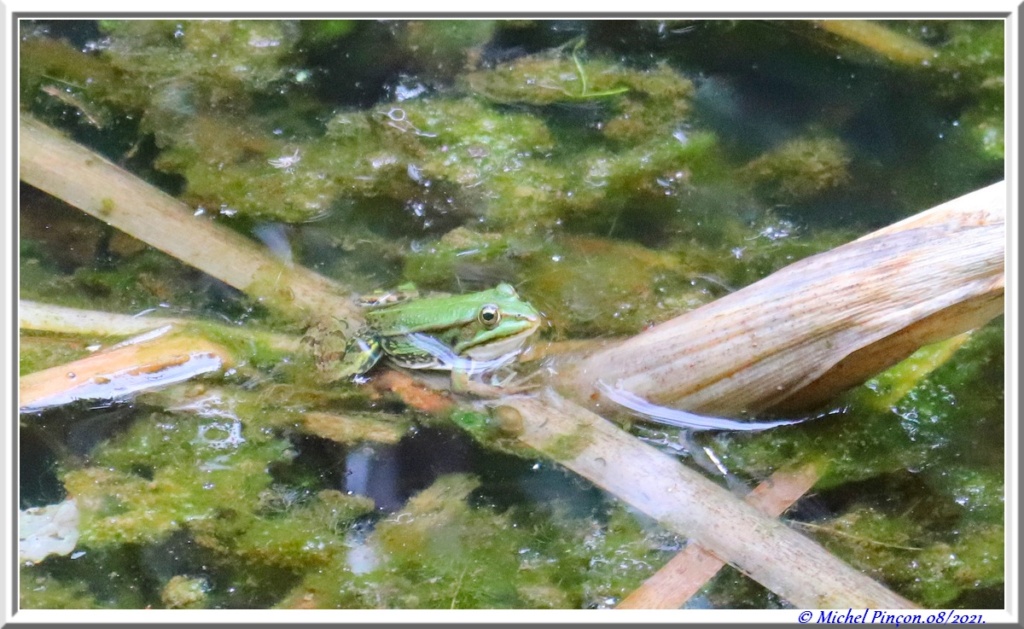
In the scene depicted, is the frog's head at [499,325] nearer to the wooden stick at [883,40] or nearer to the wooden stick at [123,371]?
the wooden stick at [123,371]

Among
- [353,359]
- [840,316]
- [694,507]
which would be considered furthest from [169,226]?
[840,316]

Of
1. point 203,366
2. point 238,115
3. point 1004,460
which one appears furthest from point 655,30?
point 203,366

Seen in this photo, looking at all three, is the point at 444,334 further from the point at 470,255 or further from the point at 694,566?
the point at 694,566

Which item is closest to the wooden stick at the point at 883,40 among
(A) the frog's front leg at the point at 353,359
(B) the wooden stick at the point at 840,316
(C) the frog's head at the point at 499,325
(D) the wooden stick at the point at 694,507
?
(B) the wooden stick at the point at 840,316

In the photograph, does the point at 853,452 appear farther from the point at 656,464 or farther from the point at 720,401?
the point at 656,464

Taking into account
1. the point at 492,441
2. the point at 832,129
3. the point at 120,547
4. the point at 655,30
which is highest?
the point at 655,30

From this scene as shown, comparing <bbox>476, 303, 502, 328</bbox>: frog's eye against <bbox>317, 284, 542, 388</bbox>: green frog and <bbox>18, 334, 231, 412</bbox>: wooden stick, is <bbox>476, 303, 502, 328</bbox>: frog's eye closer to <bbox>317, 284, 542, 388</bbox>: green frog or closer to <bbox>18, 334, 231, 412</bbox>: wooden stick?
<bbox>317, 284, 542, 388</bbox>: green frog
